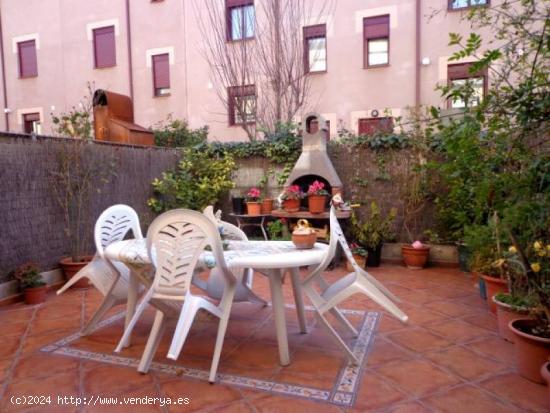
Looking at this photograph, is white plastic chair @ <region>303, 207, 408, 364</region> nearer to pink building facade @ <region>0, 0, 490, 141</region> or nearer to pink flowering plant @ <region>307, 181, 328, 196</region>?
pink flowering plant @ <region>307, 181, 328, 196</region>

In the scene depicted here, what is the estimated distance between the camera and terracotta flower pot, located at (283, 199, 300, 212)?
18.2 feet

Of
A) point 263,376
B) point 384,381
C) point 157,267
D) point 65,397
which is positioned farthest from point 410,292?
point 65,397

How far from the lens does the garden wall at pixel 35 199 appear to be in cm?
411

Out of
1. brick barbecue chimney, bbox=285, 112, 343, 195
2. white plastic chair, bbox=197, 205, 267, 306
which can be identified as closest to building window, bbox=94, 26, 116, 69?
brick barbecue chimney, bbox=285, 112, 343, 195

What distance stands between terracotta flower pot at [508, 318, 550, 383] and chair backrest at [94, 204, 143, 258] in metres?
2.83

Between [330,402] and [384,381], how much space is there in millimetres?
416

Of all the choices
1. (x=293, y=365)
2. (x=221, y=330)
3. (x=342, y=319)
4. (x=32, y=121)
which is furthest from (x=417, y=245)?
(x=32, y=121)

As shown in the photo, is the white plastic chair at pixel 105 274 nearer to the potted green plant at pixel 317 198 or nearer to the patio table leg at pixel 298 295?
the patio table leg at pixel 298 295

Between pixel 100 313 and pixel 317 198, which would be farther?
pixel 317 198

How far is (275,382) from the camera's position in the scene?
7.81ft

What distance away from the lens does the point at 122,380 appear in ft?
7.94

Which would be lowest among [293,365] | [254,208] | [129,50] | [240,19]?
[293,365]

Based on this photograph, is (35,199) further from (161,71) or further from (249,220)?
(161,71)

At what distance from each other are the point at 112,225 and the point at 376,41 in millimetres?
7639
